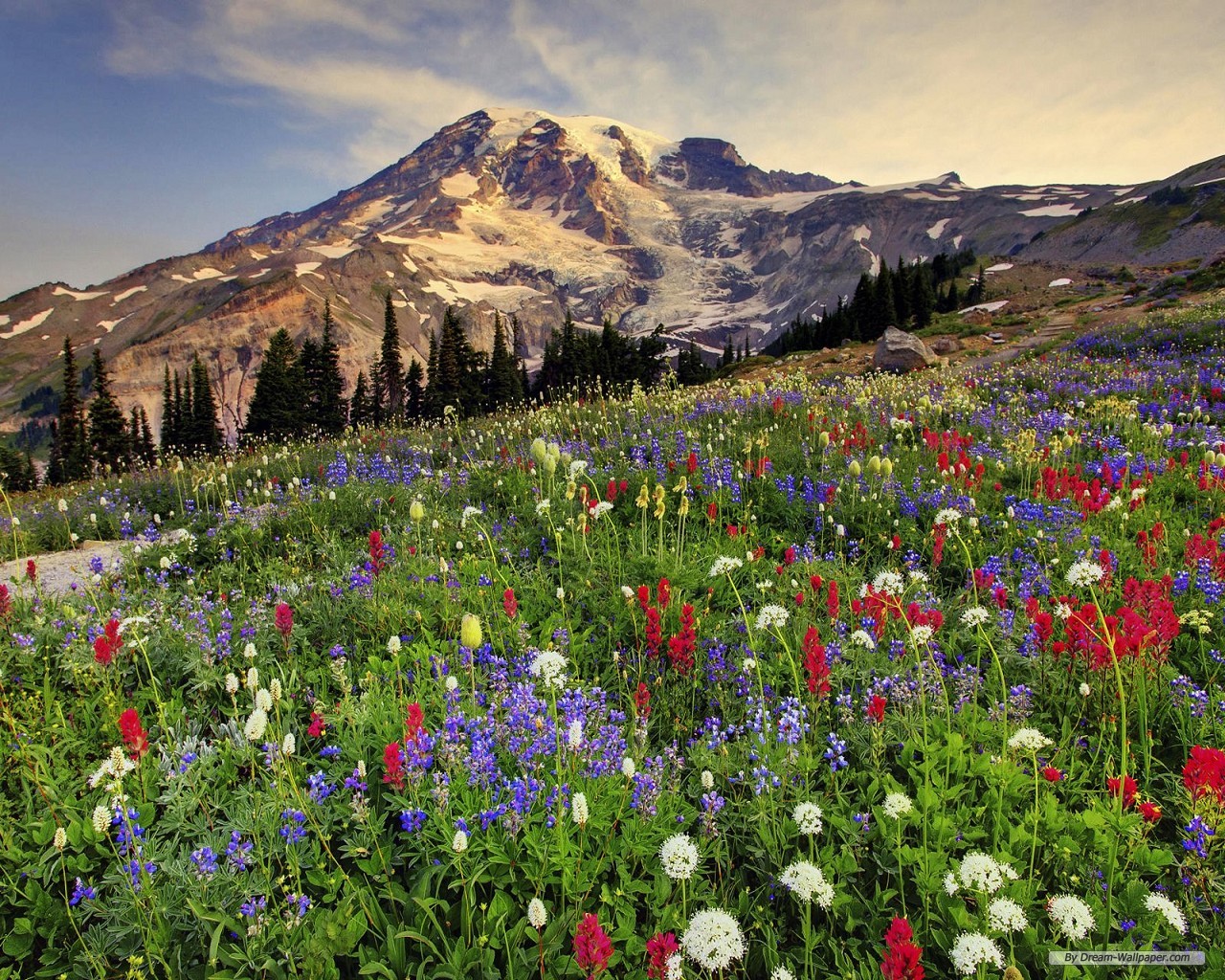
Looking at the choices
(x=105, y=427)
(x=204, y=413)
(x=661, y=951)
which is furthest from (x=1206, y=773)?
(x=204, y=413)

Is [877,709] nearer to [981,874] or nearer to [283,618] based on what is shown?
[981,874]

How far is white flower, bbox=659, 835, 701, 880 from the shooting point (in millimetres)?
2389

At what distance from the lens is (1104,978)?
224 cm

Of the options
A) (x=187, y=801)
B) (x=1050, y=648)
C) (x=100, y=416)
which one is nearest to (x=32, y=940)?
(x=187, y=801)

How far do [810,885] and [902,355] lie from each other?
31823 millimetres

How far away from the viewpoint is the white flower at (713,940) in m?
2.16

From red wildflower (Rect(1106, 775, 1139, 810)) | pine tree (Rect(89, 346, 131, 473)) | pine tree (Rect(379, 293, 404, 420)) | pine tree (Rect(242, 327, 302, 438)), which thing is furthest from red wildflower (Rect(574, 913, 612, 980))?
pine tree (Rect(89, 346, 131, 473))

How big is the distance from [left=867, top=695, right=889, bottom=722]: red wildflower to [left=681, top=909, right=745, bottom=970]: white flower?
59.9 inches

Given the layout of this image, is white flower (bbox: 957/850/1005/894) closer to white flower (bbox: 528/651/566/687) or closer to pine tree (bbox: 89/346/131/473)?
white flower (bbox: 528/651/566/687)

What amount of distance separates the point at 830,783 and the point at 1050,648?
7.13 feet

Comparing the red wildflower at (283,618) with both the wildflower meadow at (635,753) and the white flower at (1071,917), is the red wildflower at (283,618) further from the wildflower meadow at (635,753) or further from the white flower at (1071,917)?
the white flower at (1071,917)

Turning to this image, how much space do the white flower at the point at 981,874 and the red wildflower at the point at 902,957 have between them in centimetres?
66

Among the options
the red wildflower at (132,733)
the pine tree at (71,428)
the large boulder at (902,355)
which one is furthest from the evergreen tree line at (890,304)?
the pine tree at (71,428)

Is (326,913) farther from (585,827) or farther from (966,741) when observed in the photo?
(966,741)
